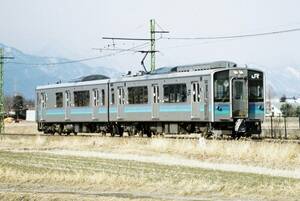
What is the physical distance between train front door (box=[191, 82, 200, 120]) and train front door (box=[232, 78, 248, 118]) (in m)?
1.72

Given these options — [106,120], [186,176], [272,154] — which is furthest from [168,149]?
[106,120]

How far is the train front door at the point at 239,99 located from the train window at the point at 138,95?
5911 millimetres

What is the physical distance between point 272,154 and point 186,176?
6.20 metres

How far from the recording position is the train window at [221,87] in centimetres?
3266

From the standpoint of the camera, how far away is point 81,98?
145ft

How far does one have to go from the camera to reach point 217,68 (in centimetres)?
3325

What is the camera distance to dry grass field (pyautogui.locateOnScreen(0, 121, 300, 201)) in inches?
583

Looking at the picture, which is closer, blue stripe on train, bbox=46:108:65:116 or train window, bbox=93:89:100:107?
train window, bbox=93:89:100:107

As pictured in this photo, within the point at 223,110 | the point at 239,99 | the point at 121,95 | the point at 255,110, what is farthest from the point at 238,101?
the point at 121,95

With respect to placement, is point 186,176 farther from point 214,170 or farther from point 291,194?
point 291,194

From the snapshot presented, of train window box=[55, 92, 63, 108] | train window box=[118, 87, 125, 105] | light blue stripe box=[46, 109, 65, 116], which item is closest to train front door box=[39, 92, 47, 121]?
light blue stripe box=[46, 109, 65, 116]

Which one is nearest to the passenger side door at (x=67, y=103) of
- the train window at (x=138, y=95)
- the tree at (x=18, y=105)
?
the train window at (x=138, y=95)

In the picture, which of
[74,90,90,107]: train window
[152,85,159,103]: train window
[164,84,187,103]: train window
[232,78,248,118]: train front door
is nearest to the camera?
[232,78,248,118]: train front door

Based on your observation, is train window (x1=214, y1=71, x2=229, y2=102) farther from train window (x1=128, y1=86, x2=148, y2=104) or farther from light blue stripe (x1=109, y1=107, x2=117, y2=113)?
light blue stripe (x1=109, y1=107, x2=117, y2=113)
